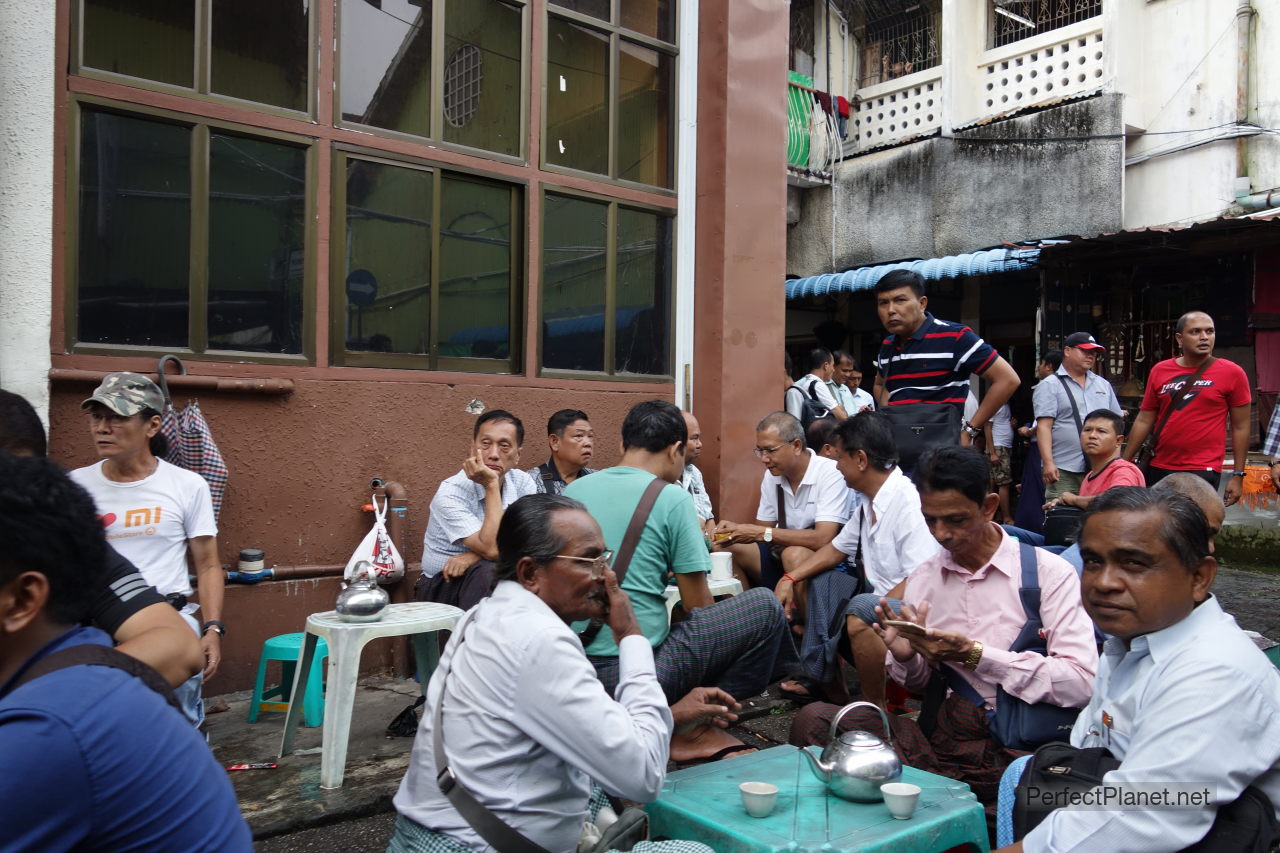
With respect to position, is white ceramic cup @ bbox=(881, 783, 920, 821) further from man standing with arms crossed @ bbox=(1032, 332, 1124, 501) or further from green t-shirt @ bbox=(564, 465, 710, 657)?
man standing with arms crossed @ bbox=(1032, 332, 1124, 501)

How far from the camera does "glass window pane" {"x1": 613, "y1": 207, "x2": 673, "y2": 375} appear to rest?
6613mm

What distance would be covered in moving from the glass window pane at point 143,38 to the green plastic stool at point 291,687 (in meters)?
2.85

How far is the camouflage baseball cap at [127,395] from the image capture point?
356cm

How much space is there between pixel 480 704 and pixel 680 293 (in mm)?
5015

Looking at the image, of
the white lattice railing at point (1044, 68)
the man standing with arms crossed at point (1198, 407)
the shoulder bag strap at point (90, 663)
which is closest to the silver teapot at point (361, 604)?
the shoulder bag strap at point (90, 663)

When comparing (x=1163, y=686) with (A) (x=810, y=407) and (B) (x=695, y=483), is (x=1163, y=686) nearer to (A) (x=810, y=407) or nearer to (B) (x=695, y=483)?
(B) (x=695, y=483)

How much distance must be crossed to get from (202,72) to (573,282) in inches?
97.7

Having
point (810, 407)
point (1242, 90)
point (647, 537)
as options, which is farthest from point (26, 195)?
point (1242, 90)

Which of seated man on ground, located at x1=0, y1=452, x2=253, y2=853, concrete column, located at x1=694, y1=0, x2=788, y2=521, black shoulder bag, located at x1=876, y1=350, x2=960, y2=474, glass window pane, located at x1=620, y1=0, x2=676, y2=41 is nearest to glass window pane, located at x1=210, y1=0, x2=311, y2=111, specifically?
glass window pane, located at x1=620, y1=0, x2=676, y2=41

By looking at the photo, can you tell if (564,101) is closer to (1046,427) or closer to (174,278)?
(174,278)

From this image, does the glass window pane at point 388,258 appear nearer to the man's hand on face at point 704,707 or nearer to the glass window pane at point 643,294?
the glass window pane at point 643,294

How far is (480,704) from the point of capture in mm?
2137

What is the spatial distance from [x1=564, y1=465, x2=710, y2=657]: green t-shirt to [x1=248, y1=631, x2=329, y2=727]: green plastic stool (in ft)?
5.42

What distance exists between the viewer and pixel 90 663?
54.6 inches
